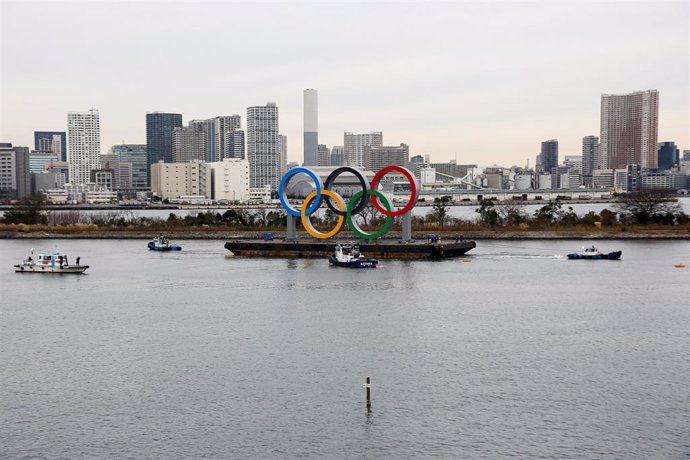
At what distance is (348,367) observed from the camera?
2680 centimetres

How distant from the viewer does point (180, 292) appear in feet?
144

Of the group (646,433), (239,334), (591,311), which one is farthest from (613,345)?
(239,334)

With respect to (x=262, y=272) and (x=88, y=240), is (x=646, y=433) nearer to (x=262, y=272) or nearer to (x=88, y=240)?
(x=262, y=272)

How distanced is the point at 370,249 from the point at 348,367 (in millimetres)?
33724

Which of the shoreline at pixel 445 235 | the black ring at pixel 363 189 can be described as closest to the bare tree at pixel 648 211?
the shoreline at pixel 445 235

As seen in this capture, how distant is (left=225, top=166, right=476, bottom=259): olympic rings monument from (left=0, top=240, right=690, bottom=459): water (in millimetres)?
11140

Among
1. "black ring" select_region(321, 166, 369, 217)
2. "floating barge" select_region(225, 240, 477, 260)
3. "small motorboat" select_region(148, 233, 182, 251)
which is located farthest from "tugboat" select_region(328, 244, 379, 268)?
"small motorboat" select_region(148, 233, 182, 251)

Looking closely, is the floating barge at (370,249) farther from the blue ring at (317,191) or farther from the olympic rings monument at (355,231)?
the blue ring at (317,191)

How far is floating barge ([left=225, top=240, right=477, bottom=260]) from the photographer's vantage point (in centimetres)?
5950

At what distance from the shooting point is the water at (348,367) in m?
20.3

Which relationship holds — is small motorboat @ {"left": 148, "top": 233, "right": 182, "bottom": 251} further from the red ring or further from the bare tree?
the bare tree

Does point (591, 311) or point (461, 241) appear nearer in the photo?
point (591, 311)

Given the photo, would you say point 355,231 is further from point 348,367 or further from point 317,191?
point 348,367

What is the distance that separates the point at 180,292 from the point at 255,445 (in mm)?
25170
